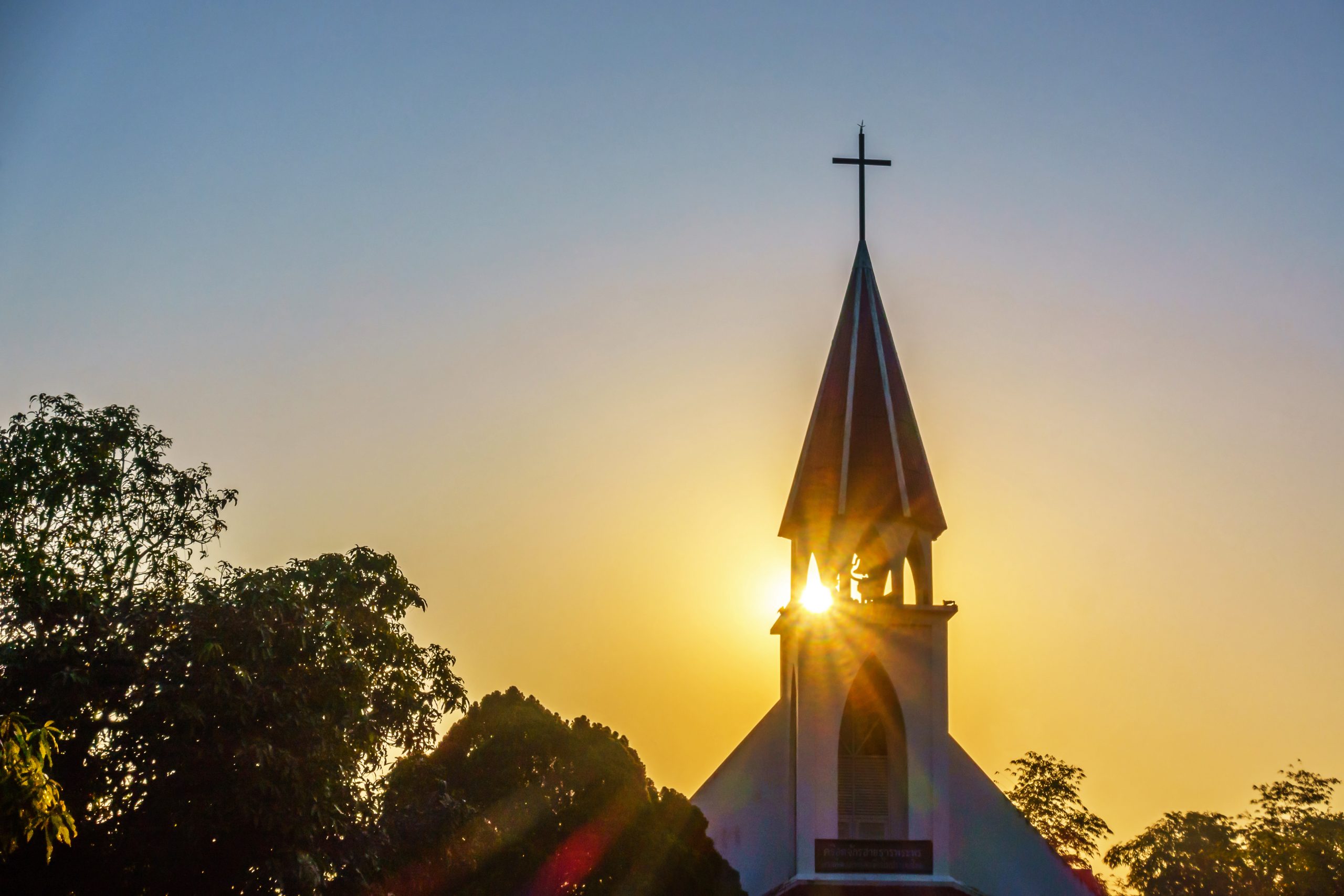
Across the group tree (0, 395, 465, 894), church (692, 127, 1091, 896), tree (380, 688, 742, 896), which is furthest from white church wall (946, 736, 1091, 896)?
tree (0, 395, 465, 894)

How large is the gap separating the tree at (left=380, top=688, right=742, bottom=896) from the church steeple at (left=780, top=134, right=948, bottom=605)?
14.2 ft

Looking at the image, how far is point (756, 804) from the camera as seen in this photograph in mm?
24266

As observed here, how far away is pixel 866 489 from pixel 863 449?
62cm

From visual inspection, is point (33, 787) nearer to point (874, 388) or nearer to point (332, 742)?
point (332, 742)

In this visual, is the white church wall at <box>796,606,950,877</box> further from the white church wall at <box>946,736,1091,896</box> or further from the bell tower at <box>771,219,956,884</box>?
the white church wall at <box>946,736,1091,896</box>

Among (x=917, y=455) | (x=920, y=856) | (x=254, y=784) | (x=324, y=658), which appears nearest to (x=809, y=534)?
(x=917, y=455)

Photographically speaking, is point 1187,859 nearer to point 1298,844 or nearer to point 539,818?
point 1298,844

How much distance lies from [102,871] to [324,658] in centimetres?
305

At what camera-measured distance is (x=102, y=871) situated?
609 inches

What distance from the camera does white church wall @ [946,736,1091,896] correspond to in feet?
77.4

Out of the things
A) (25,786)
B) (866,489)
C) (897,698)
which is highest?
(866,489)

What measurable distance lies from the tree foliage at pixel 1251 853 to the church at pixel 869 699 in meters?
13.0

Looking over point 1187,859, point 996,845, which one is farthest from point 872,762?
point 1187,859

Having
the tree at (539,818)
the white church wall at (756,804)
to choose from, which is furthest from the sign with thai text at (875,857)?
the tree at (539,818)
